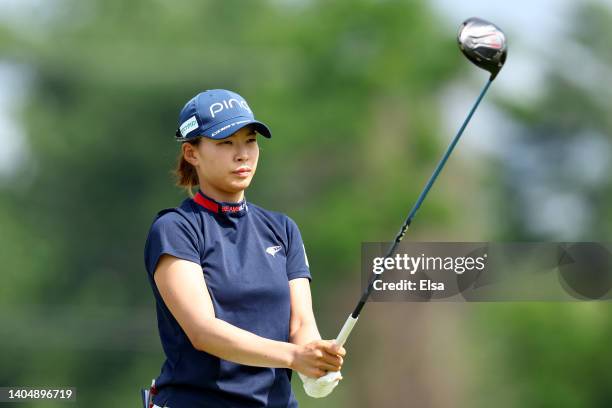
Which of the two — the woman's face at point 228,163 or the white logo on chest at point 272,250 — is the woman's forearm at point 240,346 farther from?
the woman's face at point 228,163

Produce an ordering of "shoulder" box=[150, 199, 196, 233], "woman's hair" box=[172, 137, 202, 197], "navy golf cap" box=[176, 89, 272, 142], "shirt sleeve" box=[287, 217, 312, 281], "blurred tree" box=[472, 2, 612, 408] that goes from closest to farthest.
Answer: "shoulder" box=[150, 199, 196, 233], "navy golf cap" box=[176, 89, 272, 142], "shirt sleeve" box=[287, 217, 312, 281], "woman's hair" box=[172, 137, 202, 197], "blurred tree" box=[472, 2, 612, 408]

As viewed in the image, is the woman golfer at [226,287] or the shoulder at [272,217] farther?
the shoulder at [272,217]

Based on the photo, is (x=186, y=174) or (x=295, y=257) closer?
(x=295, y=257)

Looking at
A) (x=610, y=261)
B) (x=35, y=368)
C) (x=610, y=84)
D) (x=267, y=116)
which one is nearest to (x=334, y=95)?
(x=267, y=116)

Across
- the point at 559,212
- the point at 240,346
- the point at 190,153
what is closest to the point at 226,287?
the point at 240,346

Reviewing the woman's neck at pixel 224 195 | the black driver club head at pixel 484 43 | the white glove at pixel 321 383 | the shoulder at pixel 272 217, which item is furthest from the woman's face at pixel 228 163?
the black driver club head at pixel 484 43

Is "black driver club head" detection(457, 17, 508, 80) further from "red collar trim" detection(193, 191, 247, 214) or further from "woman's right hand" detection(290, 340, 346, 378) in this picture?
"woman's right hand" detection(290, 340, 346, 378)

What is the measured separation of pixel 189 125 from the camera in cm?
428

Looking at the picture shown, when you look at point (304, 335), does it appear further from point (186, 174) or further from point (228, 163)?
point (186, 174)

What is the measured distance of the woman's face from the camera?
13.9ft

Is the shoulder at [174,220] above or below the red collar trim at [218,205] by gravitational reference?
below

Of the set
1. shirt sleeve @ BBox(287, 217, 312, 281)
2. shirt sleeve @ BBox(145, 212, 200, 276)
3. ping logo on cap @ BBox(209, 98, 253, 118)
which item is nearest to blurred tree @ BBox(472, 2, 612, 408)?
shirt sleeve @ BBox(287, 217, 312, 281)

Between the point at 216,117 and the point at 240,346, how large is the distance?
0.74 meters

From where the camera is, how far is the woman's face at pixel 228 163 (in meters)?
4.22
